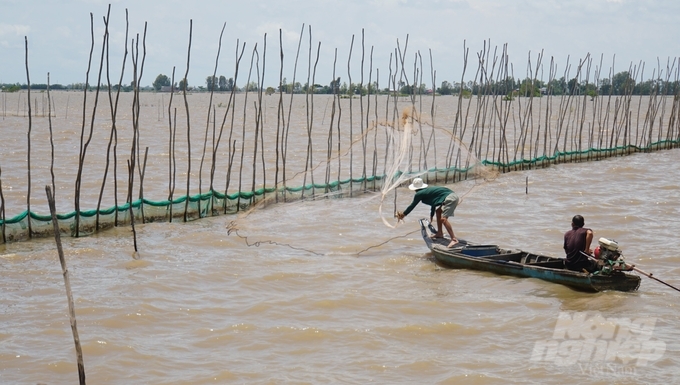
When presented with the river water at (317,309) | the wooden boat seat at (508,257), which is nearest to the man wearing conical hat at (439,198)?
the river water at (317,309)

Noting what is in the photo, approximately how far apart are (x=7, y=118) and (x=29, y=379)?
24135 millimetres

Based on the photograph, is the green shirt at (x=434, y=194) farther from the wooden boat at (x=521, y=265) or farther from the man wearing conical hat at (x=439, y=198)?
the wooden boat at (x=521, y=265)

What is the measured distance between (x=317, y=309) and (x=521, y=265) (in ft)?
6.53

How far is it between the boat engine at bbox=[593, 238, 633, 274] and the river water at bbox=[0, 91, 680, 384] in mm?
248

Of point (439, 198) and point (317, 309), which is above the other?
point (439, 198)

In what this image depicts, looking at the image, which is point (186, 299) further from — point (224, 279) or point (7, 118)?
point (7, 118)

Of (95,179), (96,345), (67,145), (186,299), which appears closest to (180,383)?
(96,345)

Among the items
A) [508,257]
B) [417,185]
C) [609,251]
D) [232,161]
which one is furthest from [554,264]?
[232,161]

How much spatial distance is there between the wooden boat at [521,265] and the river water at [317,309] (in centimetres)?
9

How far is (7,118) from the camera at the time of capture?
26.5 meters

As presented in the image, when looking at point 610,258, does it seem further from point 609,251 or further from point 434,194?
point 434,194

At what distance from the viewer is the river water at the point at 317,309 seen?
16.1 feet

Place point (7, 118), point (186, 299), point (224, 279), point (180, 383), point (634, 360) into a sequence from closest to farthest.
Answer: point (180, 383), point (634, 360), point (186, 299), point (224, 279), point (7, 118)

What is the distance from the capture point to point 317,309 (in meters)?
6.12
